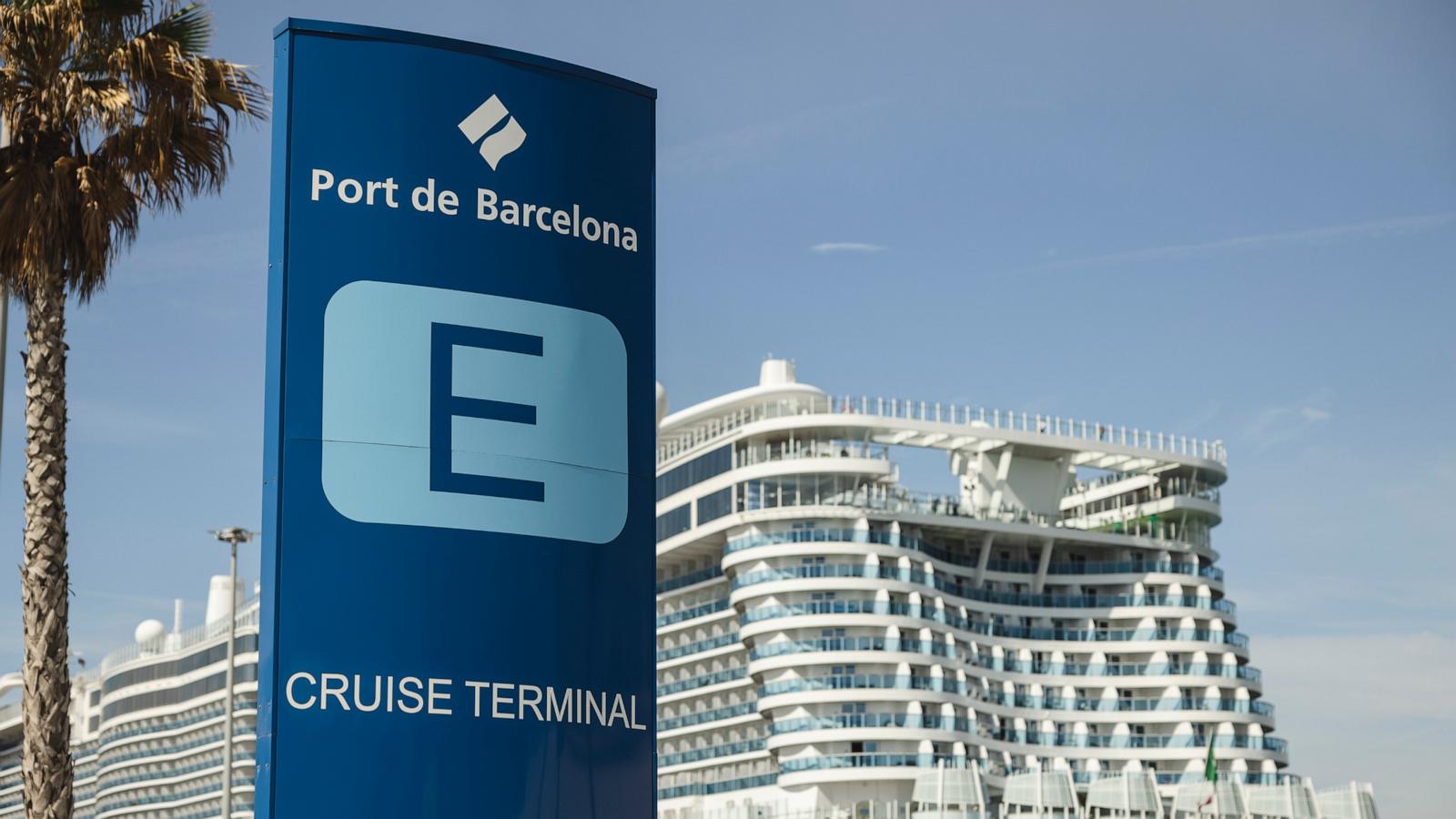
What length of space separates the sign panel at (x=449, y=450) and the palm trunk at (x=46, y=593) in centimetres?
839

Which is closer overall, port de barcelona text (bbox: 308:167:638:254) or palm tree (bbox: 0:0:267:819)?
port de barcelona text (bbox: 308:167:638:254)

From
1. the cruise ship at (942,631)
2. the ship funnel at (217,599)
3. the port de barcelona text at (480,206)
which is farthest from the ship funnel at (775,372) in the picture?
the port de barcelona text at (480,206)

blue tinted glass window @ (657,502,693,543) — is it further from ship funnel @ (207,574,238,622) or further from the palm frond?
the palm frond

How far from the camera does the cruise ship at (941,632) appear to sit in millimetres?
83000

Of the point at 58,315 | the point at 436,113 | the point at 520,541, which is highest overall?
the point at 58,315

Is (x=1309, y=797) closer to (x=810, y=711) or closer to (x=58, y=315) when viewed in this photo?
(x=810, y=711)

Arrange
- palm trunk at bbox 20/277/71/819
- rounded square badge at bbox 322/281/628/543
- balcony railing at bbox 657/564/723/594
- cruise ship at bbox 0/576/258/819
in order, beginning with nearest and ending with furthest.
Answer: rounded square badge at bbox 322/281/628/543, palm trunk at bbox 20/277/71/819, balcony railing at bbox 657/564/723/594, cruise ship at bbox 0/576/258/819

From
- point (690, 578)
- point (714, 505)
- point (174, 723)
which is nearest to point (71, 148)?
point (714, 505)

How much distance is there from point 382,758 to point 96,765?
12985 cm

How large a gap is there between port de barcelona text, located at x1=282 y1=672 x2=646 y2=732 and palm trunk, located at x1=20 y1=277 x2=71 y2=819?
838 cm

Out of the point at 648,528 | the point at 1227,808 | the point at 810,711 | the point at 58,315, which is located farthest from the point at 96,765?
the point at 648,528

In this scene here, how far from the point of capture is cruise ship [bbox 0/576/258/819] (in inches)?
4496

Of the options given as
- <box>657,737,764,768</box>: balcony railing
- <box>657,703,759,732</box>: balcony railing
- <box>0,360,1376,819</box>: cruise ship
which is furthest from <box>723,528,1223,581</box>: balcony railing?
<box>657,737,764,768</box>: balcony railing

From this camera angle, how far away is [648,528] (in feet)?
40.1
